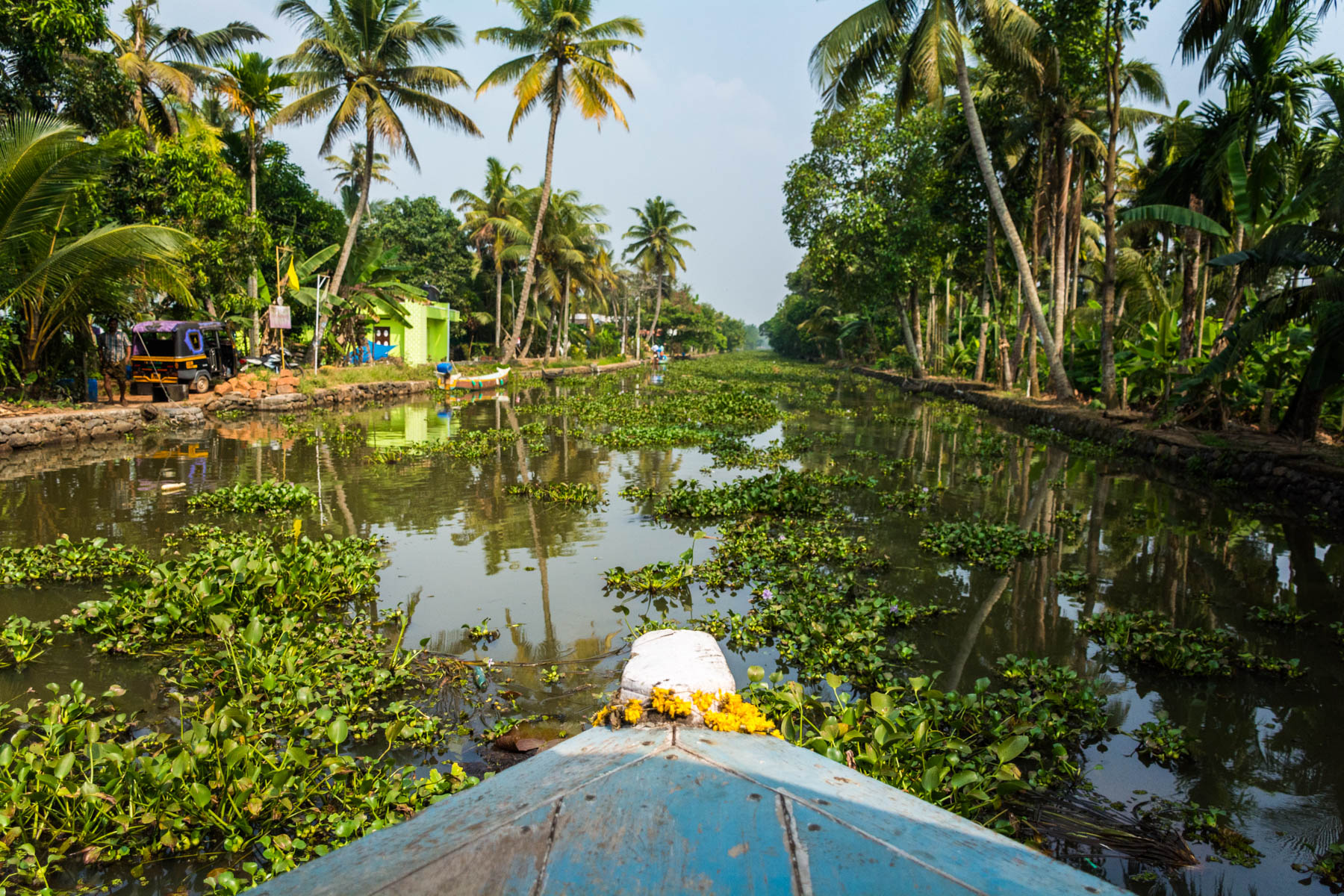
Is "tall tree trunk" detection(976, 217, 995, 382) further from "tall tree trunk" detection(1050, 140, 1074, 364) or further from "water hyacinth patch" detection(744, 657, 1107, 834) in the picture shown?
"water hyacinth patch" detection(744, 657, 1107, 834)

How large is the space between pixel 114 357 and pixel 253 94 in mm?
8156

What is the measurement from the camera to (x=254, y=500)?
25.2 feet

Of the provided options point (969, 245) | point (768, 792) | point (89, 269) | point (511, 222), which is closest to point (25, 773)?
point (768, 792)

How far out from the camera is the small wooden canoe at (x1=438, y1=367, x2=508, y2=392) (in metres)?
23.7

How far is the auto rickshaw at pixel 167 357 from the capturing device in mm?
15656

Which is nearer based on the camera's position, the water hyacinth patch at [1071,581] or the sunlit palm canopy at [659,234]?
the water hyacinth patch at [1071,581]

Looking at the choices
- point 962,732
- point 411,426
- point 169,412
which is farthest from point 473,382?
point 962,732

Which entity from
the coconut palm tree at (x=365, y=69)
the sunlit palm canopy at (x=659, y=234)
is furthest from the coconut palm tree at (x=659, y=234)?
the coconut palm tree at (x=365, y=69)

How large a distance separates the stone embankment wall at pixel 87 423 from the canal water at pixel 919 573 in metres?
0.59

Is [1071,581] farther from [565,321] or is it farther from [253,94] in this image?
[565,321]

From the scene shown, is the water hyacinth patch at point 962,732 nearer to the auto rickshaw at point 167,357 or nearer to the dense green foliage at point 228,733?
the dense green foliage at point 228,733

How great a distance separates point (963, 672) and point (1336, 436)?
37.0ft

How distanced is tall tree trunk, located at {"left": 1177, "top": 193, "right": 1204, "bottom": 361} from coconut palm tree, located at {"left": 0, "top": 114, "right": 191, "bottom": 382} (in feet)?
60.8

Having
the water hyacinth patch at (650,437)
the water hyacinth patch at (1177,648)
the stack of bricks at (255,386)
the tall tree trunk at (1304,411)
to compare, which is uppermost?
the tall tree trunk at (1304,411)
